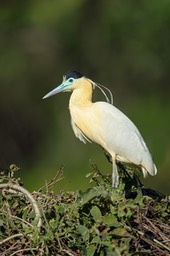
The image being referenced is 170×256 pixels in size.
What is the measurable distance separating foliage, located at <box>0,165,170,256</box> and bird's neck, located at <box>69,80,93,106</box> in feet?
4.26

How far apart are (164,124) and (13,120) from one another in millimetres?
2254

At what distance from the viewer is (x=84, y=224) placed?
3.14 meters

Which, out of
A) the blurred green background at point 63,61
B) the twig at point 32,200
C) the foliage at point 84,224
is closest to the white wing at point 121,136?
the foliage at point 84,224

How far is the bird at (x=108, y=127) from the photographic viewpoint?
4.52 m

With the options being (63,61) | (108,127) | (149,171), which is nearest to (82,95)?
(108,127)

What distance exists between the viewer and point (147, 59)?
1045 centimetres

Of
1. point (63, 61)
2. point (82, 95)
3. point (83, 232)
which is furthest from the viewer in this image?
point (63, 61)

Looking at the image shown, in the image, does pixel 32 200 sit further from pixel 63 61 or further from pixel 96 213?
pixel 63 61

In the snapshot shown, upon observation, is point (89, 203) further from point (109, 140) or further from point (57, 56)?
point (57, 56)

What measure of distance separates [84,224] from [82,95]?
5.27 feet

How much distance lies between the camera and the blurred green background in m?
10.2

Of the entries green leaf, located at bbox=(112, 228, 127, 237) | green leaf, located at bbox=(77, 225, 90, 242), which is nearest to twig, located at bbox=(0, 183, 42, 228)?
green leaf, located at bbox=(77, 225, 90, 242)

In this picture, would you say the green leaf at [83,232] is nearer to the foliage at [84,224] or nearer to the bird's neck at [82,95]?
the foliage at [84,224]

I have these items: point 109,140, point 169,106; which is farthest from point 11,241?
point 169,106
